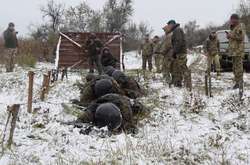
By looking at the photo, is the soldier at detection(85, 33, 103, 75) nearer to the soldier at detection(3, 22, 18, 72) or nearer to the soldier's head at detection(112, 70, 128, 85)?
the soldier at detection(3, 22, 18, 72)

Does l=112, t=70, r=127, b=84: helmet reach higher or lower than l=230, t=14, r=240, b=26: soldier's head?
lower

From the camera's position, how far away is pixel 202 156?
6.50 m

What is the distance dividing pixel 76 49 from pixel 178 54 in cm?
593

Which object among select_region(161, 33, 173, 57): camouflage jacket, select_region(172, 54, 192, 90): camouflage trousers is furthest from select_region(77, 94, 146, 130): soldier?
select_region(161, 33, 173, 57): camouflage jacket

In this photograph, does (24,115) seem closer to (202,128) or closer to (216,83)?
(202,128)

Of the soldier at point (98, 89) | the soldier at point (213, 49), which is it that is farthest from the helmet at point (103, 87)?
the soldier at point (213, 49)

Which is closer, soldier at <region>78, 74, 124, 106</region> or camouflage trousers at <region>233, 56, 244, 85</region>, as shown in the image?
soldier at <region>78, 74, 124, 106</region>

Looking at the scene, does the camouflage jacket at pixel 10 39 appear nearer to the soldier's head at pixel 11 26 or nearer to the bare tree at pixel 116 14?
the soldier's head at pixel 11 26

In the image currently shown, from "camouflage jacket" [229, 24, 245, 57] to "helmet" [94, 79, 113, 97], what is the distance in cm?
315

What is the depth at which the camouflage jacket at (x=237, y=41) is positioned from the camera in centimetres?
1083

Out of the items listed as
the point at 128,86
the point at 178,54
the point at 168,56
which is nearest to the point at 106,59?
the point at 168,56

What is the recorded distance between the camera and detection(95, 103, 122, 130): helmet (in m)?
7.73

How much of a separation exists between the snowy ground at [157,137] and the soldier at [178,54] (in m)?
1.06

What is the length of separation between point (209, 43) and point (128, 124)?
8.26m
